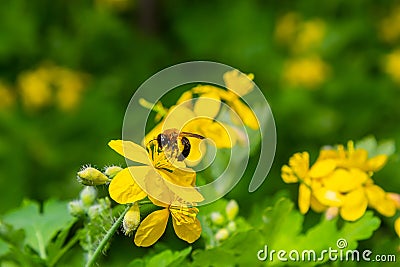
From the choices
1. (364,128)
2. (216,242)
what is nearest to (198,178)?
(216,242)

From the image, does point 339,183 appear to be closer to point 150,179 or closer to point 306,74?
point 150,179

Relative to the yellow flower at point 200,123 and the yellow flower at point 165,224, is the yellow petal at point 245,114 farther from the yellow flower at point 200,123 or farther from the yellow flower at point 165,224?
the yellow flower at point 165,224

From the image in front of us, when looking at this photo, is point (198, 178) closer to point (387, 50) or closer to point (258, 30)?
point (258, 30)

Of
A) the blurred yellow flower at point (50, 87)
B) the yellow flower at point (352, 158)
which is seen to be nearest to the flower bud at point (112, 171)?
the yellow flower at point (352, 158)

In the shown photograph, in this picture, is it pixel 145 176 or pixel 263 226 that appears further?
pixel 263 226

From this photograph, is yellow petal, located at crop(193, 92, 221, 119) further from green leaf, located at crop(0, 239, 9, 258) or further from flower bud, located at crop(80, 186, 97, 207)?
green leaf, located at crop(0, 239, 9, 258)

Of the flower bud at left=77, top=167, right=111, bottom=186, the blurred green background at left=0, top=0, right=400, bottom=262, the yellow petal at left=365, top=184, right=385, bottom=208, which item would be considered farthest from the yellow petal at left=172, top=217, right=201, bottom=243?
the blurred green background at left=0, top=0, right=400, bottom=262
